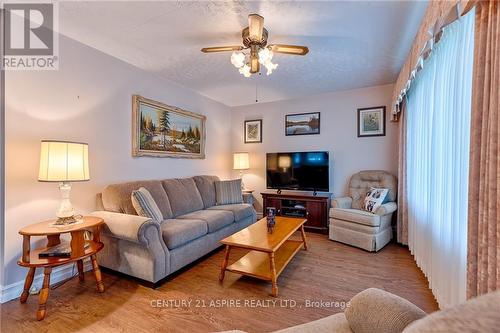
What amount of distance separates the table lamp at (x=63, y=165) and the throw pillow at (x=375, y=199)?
350cm

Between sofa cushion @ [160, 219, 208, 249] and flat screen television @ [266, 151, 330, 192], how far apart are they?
2.01 meters

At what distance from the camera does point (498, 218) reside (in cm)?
99

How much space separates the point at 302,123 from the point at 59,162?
372cm

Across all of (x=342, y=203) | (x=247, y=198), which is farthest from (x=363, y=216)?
(x=247, y=198)

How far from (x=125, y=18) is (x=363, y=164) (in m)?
3.86

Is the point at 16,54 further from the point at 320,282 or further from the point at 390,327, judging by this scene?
the point at 320,282

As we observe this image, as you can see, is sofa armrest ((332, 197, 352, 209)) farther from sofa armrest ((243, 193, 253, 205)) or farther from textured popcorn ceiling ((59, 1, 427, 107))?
textured popcorn ceiling ((59, 1, 427, 107))

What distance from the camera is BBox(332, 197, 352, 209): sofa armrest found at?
140 inches

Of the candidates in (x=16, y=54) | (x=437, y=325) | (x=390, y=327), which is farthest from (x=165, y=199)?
(x=437, y=325)

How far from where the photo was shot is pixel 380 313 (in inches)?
37.3

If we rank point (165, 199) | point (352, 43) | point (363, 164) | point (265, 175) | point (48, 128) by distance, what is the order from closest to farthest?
1. point (48, 128)
2. point (352, 43)
3. point (165, 199)
4. point (363, 164)
5. point (265, 175)

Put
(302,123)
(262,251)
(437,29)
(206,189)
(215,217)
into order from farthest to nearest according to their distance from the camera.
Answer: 1. (302,123)
2. (206,189)
3. (215,217)
4. (262,251)
5. (437,29)

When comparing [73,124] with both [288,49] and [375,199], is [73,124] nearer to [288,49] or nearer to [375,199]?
[288,49]

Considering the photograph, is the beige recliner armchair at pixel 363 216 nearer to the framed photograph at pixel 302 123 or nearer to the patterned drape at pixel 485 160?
the framed photograph at pixel 302 123
